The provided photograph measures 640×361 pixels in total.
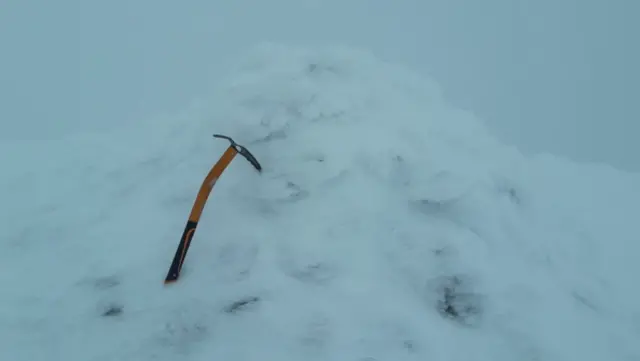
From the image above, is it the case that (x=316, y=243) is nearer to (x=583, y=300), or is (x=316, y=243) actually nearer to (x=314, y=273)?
(x=314, y=273)

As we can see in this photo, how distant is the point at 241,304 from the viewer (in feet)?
8.45

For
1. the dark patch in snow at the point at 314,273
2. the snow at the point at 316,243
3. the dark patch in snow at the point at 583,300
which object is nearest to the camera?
the snow at the point at 316,243

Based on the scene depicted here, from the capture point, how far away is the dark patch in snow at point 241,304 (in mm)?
2562

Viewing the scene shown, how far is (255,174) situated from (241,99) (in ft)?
1.91

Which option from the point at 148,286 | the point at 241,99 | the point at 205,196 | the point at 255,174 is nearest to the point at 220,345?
the point at 148,286

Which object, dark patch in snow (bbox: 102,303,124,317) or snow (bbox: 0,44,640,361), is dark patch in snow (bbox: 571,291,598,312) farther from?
dark patch in snow (bbox: 102,303,124,317)

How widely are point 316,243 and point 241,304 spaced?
446mm

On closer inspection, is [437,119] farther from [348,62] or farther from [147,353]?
[147,353]

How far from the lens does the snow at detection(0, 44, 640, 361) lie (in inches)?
99.0

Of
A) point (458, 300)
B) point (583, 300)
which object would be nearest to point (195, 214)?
point (458, 300)

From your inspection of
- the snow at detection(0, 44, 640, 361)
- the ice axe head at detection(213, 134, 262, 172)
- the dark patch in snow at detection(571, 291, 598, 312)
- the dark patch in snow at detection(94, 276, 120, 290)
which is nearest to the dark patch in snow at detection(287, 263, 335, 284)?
the snow at detection(0, 44, 640, 361)

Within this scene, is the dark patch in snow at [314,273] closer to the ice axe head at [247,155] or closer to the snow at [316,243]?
the snow at [316,243]

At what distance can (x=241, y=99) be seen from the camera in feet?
11.4

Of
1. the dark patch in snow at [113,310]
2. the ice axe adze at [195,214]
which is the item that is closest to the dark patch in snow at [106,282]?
the dark patch in snow at [113,310]
